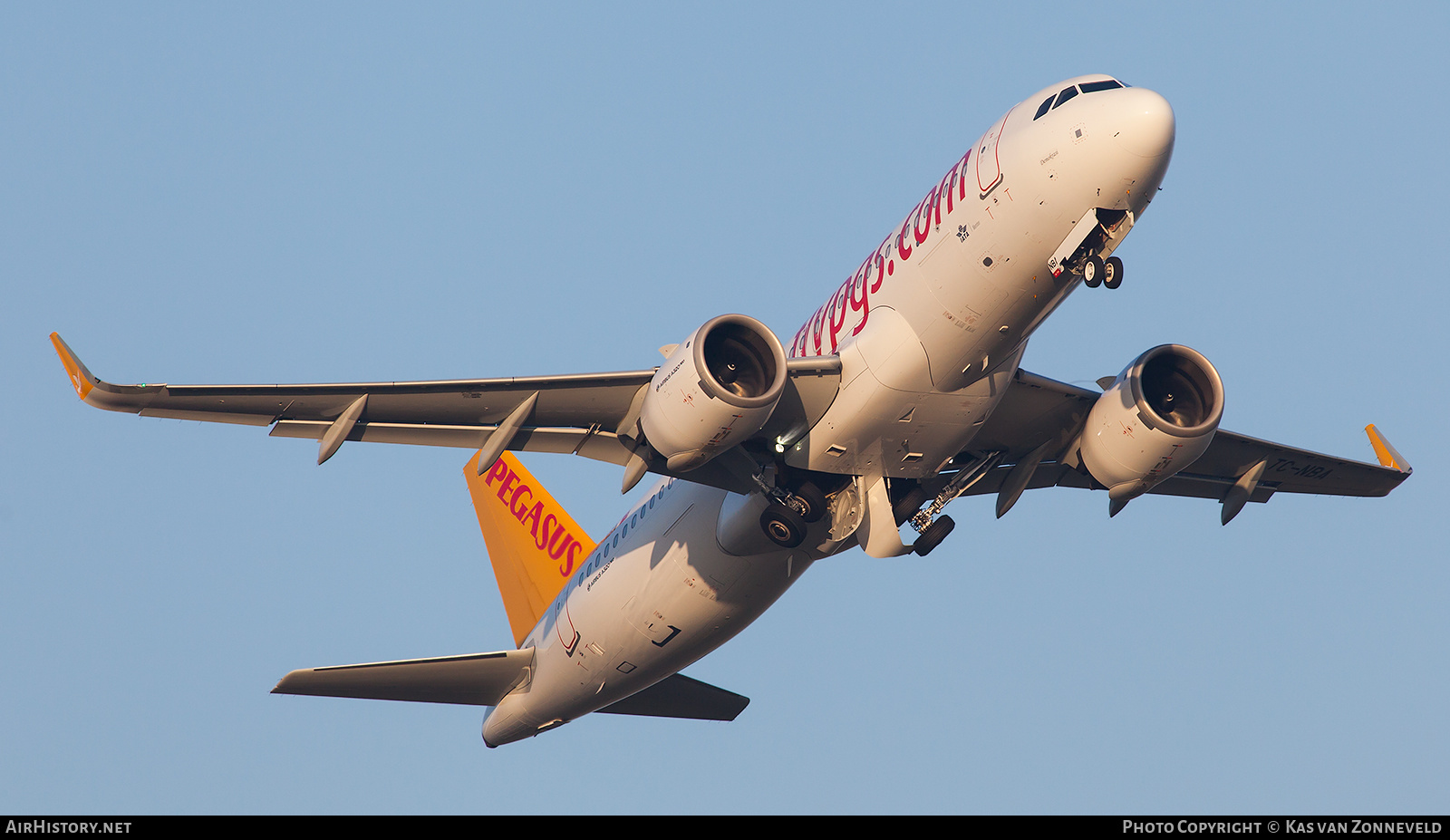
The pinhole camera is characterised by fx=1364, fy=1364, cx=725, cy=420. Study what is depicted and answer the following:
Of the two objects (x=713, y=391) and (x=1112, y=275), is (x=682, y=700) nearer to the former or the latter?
(x=713, y=391)

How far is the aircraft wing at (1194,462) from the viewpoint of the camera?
24.9 metres

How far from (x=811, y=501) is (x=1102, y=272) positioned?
6.50m

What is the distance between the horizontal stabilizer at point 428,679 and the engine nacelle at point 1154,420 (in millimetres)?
13617

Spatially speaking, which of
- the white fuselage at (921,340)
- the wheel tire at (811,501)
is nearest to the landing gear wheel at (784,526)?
the wheel tire at (811,501)

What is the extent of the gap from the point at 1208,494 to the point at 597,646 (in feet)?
45.5

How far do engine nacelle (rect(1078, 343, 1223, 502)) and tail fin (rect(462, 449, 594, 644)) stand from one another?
1283 cm

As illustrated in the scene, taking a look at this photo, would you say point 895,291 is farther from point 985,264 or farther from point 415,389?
point 415,389

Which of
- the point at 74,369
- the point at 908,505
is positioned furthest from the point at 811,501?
the point at 74,369

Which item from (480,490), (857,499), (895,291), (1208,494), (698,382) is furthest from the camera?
(480,490)

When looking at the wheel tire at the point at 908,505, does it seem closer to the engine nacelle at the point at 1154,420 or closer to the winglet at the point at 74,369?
the engine nacelle at the point at 1154,420

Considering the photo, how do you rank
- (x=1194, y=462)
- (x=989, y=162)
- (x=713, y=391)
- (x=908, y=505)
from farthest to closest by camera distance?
(x=1194, y=462) < (x=908, y=505) < (x=989, y=162) < (x=713, y=391)

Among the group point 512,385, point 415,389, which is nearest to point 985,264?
point 512,385

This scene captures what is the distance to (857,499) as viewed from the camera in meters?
23.7

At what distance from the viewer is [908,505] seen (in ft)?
79.8
